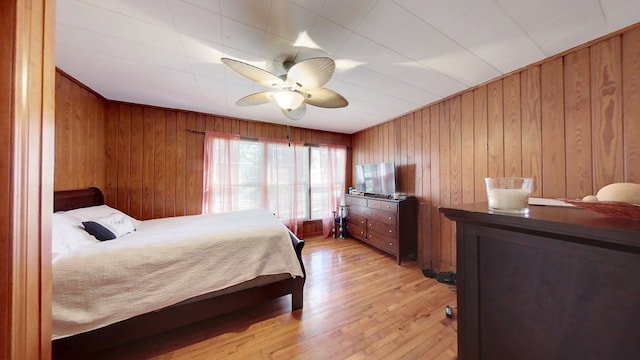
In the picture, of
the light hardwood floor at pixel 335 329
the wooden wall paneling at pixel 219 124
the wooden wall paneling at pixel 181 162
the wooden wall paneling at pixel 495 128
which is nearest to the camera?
the light hardwood floor at pixel 335 329

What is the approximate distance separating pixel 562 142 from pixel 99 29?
150 inches

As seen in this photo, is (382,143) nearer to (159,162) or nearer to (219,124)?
(219,124)

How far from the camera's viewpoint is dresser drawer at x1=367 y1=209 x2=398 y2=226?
2.96m

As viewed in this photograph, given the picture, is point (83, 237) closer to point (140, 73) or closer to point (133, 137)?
point (140, 73)

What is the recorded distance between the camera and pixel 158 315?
1474mm

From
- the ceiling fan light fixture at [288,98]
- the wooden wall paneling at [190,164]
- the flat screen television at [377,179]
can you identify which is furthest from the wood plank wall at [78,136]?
the flat screen television at [377,179]

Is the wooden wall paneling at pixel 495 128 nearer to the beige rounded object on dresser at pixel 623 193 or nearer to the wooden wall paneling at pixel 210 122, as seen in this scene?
the beige rounded object on dresser at pixel 623 193

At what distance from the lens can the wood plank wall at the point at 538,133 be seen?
1.50 meters

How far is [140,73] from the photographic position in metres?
2.03

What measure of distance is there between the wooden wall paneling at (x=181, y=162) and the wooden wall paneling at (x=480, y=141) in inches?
157

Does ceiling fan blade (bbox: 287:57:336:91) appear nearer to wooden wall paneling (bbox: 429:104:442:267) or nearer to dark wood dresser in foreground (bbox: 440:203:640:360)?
dark wood dresser in foreground (bbox: 440:203:640:360)

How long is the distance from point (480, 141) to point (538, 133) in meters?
0.47

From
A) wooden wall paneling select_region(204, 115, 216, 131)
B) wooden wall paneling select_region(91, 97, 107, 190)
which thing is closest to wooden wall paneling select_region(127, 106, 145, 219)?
wooden wall paneling select_region(91, 97, 107, 190)

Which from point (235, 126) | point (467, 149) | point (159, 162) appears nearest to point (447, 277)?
point (467, 149)
